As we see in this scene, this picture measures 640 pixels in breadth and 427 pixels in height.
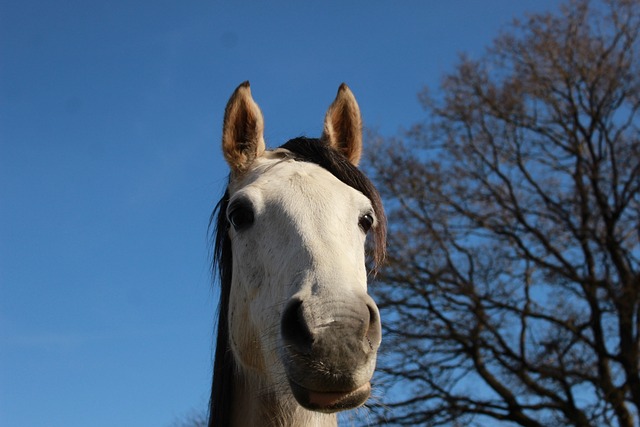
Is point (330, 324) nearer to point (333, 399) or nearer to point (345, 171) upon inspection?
point (333, 399)

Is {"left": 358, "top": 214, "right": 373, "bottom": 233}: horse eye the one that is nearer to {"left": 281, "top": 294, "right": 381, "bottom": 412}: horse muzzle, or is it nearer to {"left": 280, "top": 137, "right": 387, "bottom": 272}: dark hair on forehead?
{"left": 280, "top": 137, "right": 387, "bottom": 272}: dark hair on forehead

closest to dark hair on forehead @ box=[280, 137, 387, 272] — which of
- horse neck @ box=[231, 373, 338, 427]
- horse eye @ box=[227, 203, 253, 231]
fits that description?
horse eye @ box=[227, 203, 253, 231]

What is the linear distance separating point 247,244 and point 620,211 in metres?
13.9

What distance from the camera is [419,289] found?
1527cm

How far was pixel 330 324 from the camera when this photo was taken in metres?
2.34

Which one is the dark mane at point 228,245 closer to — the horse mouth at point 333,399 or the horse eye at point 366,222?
the horse eye at point 366,222

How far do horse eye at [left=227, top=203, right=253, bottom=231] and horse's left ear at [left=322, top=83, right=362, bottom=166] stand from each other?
104cm

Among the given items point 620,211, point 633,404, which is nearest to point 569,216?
point 620,211

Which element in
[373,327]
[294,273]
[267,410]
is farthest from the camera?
[267,410]

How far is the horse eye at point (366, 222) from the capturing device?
327 cm

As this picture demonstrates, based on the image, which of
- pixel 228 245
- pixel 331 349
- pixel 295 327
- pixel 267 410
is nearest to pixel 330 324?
pixel 331 349

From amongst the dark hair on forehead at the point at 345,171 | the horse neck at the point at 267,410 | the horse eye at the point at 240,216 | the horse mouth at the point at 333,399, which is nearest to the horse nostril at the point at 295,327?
the horse mouth at the point at 333,399

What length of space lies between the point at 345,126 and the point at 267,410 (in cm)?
188

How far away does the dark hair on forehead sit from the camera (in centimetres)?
357
